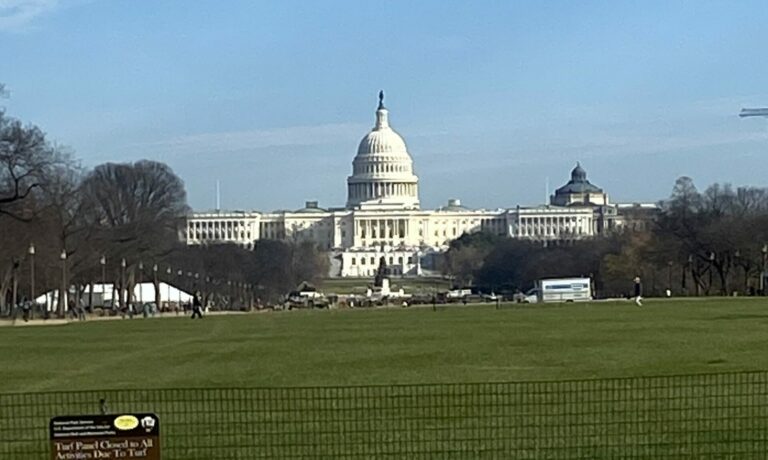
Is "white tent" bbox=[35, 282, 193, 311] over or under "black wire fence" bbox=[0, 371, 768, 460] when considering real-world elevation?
over

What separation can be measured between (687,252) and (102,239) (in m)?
44.2

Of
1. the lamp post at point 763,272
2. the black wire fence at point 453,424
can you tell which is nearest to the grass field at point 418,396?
the black wire fence at point 453,424

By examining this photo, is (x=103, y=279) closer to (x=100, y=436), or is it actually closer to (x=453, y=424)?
(x=453, y=424)

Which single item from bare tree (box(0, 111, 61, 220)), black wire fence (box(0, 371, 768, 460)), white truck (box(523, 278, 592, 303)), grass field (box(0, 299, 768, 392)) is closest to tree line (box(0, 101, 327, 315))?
bare tree (box(0, 111, 61, 220))

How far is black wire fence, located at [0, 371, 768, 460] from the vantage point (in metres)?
15.4

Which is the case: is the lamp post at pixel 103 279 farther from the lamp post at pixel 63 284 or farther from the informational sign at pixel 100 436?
the informational sign at pixel 100 436

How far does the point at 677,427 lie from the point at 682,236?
106 metres

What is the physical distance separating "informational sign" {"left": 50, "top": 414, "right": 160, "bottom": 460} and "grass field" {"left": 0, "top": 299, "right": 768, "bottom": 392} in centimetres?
1484

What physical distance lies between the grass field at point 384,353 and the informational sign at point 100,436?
48.7 ft

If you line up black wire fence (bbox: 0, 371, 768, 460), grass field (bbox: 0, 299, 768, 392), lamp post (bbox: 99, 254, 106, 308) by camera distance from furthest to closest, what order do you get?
lamp post (bbox: 99, 254, 106, 308), grass field (bbox: 0, 299, 768, 392), black wire fence (bbox: 0, 371, 768, 460)

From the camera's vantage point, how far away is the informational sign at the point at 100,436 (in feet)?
35.6

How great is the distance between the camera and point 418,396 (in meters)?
21.5

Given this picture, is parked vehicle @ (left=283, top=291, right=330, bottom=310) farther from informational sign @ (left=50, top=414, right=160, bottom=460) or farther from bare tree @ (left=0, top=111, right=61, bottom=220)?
informational sign @ (left=50, top=414, right=160, bottom=460)

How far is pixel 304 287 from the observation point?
16225cm
